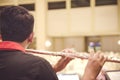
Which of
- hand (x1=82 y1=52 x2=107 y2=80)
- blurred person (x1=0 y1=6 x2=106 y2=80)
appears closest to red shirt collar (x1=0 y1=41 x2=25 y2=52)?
blurred person (x1=0 y1=6 x2=106 y2=80)

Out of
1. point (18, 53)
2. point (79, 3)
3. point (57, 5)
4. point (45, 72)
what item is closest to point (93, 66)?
point (45, 72)

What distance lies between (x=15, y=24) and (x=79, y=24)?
3.81 metres

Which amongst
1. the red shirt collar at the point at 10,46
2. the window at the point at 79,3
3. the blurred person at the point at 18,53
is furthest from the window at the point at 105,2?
the red shirt collar at the point at 10,46

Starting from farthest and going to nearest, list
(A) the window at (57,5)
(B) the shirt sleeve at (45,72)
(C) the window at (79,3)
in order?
(A) the window at (57,5) → (C) the window at (79,3) → (B) the shirt sleeve at (45,72)

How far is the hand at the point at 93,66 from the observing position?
5.13ft

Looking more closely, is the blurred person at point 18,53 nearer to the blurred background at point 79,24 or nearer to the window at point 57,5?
the blurred background at point 79,24

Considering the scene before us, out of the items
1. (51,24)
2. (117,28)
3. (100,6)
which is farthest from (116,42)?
(51,24)

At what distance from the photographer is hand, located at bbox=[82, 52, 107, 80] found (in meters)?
1.56

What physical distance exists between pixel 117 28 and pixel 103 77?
2.66 metres

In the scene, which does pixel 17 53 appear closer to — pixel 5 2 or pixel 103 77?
pixel 103 77

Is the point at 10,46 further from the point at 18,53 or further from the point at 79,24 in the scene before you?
the point at 79,24

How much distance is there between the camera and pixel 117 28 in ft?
16.4

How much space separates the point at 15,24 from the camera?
4.84 feet

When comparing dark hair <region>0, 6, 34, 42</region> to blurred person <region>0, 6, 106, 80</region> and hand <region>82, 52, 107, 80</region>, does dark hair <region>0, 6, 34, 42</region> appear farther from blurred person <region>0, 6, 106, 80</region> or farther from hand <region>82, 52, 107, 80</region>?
hand <region>82, 52, 107, 80</region>
